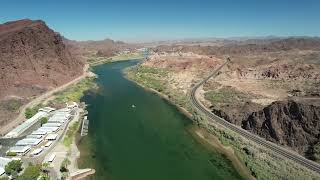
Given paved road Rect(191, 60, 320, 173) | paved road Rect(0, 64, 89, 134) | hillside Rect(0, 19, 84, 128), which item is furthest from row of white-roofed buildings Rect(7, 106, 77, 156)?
paved road Rect(191, 60, 320, 173)

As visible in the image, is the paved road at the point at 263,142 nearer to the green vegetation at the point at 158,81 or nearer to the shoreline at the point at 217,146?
the shoreline at the point at 217,146

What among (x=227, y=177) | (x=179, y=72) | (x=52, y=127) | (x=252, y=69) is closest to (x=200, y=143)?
(x=227, y=177)

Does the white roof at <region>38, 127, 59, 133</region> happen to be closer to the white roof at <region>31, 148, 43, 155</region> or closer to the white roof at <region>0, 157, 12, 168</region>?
the white roof at <region>31, 148, 43, 155</region>

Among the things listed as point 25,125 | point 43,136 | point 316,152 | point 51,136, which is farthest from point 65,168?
point 316,152

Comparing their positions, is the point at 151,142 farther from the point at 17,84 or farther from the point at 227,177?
the point at 17,84

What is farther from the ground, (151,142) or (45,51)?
(45,51)

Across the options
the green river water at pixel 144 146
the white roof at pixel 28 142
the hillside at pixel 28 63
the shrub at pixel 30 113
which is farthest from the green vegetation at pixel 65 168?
the hillside at pixel 28 63
